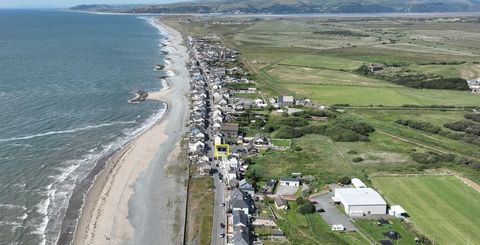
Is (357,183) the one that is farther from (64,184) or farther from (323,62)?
(323,62)

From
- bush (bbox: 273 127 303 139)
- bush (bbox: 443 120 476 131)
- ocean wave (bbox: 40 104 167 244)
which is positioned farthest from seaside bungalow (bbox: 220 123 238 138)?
bush (bbox: 443 120 476 131)

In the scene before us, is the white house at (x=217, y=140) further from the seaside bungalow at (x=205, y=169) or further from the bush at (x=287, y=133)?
the bush at (x=287, y=133)

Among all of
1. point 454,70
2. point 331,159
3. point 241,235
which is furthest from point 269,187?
point 454,70

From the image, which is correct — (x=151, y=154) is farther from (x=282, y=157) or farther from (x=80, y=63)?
(x=80, y=63)

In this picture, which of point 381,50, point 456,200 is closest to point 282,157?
point 456,200

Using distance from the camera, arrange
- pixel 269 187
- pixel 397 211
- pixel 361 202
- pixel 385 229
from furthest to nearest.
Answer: pixel 269 187 → pixel 361 202 → pixel 397 211 → pixel 385 229

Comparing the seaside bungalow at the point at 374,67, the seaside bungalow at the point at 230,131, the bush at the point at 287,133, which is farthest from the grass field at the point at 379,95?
the seaside bungalow at the point at 230,131

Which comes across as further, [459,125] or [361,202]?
[459,125]
